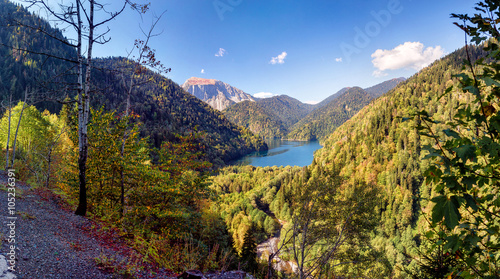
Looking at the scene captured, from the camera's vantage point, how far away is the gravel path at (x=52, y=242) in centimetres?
454

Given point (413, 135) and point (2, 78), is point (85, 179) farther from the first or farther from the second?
point (2, 78)

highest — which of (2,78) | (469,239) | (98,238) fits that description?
(2,78)

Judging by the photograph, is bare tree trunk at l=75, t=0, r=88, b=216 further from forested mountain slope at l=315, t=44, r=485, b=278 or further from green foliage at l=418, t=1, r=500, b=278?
forested mountain slope at l=315, t=44, r=485, b=278

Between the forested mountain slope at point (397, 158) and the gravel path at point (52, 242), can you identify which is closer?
the gravel path at point (52, 242)

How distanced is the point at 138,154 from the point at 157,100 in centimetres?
20071

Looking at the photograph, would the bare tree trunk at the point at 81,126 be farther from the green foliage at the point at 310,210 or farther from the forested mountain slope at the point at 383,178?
the forested mountain slope at the point at 383,178

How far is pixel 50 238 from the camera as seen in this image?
5.75m

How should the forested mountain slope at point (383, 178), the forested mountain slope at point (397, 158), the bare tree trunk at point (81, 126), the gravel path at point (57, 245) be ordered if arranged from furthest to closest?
the forested mountain slope at point (397, 158)
the forested mountain slope at point (383, 178)
the bare tree trunk at point (81, 126)
the gravel path at point (57, 245)

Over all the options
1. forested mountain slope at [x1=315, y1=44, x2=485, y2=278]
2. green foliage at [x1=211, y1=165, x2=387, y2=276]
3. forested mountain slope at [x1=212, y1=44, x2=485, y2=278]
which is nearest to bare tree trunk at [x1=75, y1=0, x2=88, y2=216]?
green foliage at [x1=211, y1=165, x2=387, y2=276]

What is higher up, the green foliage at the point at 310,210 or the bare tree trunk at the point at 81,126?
the bare tree trunk at the point at 81,126

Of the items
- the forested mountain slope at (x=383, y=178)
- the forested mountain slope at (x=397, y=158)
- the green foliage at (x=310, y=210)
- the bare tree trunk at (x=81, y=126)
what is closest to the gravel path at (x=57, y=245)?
the bare tree trunk at (x=81, y=126)

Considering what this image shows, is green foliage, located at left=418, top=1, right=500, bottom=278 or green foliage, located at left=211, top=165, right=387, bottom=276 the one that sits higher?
green foliage, located at left=418, top=1, right=500, bottom=278

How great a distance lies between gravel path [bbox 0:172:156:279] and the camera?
4.54 m

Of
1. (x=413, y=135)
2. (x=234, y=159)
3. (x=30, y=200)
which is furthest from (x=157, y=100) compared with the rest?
(x=30, y=200)
